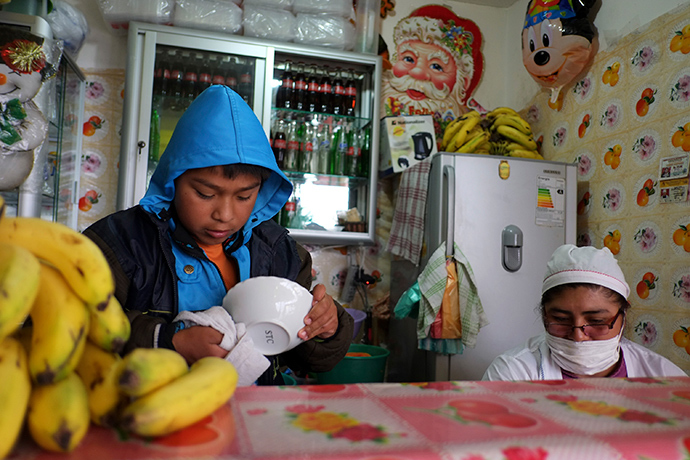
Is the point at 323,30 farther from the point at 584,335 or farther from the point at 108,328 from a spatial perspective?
the point at 108,328

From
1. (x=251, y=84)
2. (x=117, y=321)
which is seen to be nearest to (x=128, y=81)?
(x=251, y=84)

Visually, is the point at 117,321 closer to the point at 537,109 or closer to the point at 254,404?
the point at 254,404

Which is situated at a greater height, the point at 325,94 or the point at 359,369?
the point at 325,94

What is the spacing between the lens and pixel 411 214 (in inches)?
122

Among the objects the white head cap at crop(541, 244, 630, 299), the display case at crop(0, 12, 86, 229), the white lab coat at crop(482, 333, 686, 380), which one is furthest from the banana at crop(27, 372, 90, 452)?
the display case at crop(0, 12, 86, 229)

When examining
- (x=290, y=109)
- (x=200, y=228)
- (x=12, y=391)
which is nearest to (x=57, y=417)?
(x=12, y=391)

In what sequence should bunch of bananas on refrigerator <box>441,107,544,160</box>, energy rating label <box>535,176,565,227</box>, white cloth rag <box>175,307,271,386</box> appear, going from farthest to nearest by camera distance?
bunch of bananas on refrigerator <box>441,107,544,160</box> < energy rating label <box>535,176,565,227</box> < white cloth rag <box>175,307,271,386</box>

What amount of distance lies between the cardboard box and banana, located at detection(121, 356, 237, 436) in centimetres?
298

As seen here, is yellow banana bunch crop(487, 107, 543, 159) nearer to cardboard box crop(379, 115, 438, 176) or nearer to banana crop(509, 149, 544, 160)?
banana crop(509, 149, 544, 160)

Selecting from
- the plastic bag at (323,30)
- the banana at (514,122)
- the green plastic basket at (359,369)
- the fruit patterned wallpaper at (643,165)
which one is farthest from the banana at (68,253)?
the banana at (514,122)

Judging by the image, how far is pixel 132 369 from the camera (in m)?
0.40

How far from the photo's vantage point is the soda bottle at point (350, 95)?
3.43 metres

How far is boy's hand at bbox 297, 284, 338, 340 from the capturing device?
1.00 m

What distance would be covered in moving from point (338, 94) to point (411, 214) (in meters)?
0.95
